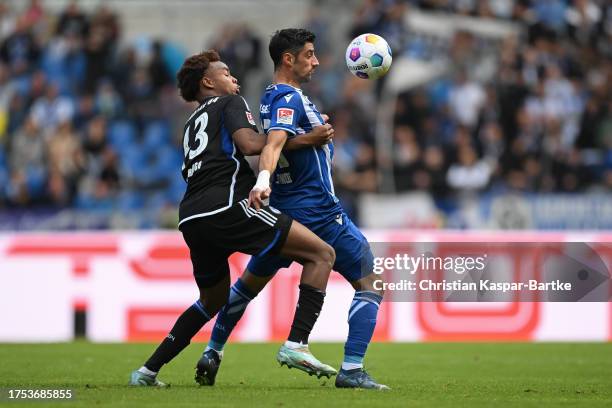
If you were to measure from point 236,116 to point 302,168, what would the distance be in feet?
1.87

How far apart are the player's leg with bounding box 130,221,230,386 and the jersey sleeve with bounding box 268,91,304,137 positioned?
0.95 metres

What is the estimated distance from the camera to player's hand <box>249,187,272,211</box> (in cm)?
698

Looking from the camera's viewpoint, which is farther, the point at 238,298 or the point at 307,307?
the point at 238,298

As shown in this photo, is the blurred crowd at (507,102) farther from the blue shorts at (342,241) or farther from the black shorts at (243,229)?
the black shorts at (243,229)

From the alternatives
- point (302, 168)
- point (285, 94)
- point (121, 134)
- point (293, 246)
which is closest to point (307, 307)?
point (293, 246)

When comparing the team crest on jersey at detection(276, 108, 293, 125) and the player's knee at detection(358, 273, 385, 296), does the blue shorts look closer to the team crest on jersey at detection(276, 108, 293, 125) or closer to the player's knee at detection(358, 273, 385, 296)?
the player's knee at detection(358, 273, 385, 296)

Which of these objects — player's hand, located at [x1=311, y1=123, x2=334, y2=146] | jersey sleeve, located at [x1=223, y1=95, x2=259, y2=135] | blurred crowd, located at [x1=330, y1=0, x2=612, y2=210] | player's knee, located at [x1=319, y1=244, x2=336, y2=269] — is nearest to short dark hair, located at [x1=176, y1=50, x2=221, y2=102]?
jersey sleeve, located at [x1=223, y1=95, x2=259, y2=135]

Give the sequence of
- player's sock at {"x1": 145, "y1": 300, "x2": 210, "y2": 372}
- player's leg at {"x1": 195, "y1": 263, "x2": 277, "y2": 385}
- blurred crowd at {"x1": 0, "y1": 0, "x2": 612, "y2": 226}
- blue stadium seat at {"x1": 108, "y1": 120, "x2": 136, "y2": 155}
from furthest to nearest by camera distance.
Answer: blue stadium seat at {"x1": 108, "y1": 120, "x2": 136, "y2": 155} < blurred crowd at {"x1": 0, "y1": 0, "x2": 612, "y2": 226} < player's leg at {"x1": 195, "y1": 263, "x2": 277, "y2": 385} < player's sock at {"x1": 145, "y1": 300, "x2": 210, "y2": 372}

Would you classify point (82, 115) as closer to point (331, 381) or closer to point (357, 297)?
point (331, 381)

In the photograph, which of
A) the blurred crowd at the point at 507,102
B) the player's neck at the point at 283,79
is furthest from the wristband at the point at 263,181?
the blurred crowd at the point at 507,102

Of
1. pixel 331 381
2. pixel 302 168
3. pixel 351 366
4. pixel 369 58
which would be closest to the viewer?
pixel 351 366

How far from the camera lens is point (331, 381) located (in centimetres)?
852

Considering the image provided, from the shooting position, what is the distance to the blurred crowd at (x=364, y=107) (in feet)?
56.1

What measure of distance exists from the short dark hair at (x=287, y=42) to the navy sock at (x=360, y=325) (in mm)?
1664
